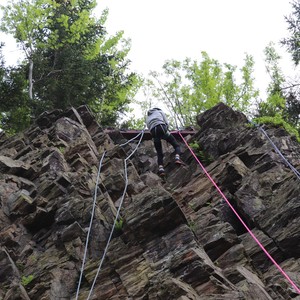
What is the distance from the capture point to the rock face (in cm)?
783

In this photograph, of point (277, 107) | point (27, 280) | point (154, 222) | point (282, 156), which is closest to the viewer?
point (27, 280)

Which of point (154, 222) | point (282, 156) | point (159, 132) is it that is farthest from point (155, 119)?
point (154, 222)

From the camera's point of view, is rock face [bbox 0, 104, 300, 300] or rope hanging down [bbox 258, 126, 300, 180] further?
rope hanging down [bbox 258, 126, 300, 180]

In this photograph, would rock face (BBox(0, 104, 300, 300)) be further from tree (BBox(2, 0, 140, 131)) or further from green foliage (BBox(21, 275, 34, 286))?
tree (BBox(2, 0, 140, 131))

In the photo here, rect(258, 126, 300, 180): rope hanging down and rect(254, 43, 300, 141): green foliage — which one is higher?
rect(254, 43, 300, 141): green foliage

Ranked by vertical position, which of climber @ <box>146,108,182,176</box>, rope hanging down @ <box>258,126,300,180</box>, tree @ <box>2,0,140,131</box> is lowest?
rope hanging down @ <box>258,126,300,180</box>

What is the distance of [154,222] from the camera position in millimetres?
8812

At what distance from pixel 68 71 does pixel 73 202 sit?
12225 millimetres

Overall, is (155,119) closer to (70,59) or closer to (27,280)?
(27,280)

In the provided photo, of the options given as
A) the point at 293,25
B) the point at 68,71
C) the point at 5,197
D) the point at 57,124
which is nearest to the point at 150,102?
the point at 68,71

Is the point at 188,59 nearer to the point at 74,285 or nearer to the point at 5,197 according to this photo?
the point at 5,197

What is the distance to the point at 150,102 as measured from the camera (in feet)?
96.6

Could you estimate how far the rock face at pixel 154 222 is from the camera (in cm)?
783

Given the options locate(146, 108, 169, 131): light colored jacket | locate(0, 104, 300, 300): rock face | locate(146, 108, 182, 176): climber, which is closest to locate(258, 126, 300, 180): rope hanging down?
locate(0, 104, 300, 300): rock face
